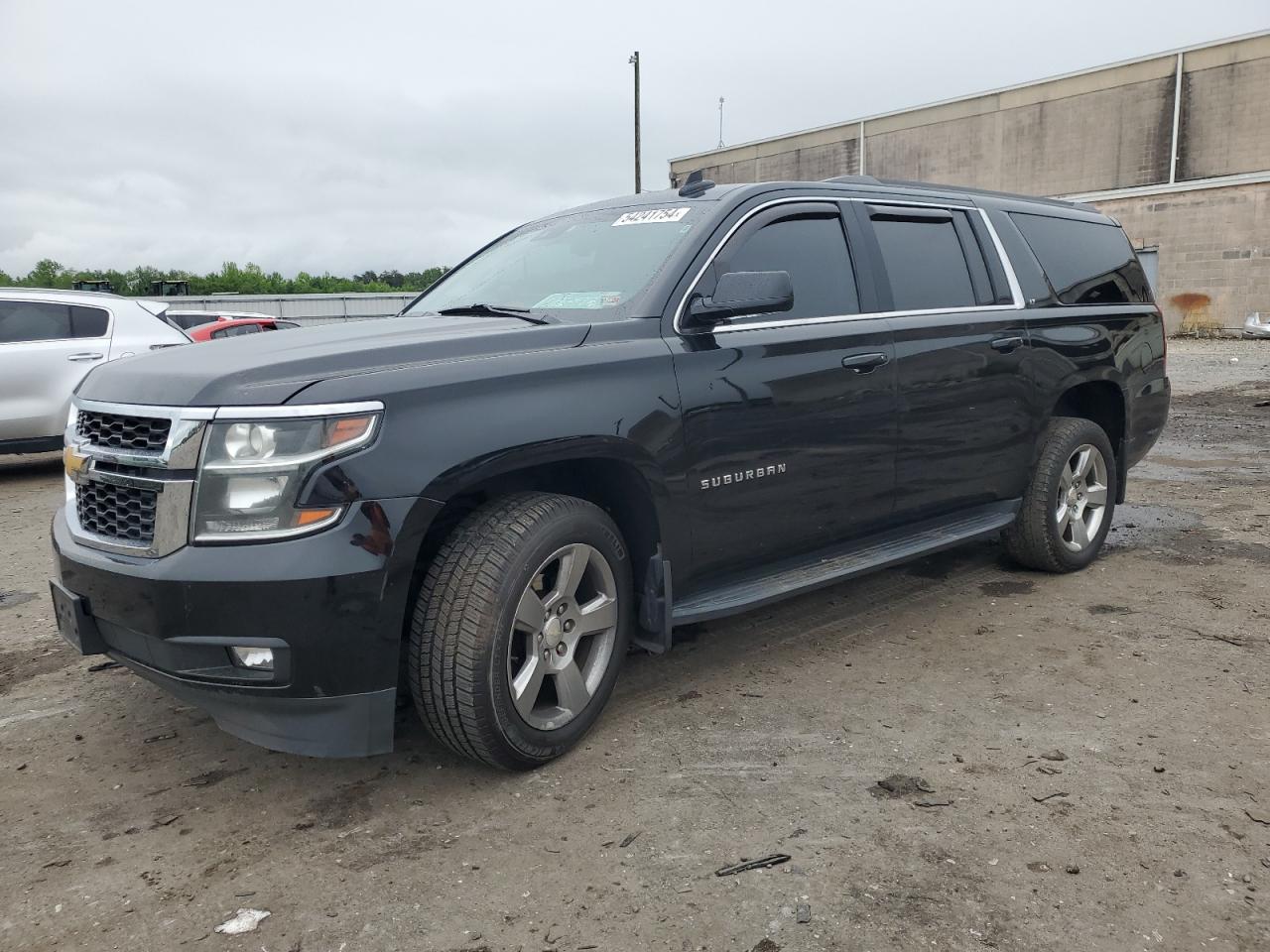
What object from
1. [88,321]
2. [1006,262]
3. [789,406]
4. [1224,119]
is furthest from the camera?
[1224,119]

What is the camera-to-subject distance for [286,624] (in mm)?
2545

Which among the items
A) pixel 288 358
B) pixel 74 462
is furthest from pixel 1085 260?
pixel 74 462

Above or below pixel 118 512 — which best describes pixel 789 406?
above

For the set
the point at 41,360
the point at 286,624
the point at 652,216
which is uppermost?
the point at 652,216

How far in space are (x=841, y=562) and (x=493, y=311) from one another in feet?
5.50

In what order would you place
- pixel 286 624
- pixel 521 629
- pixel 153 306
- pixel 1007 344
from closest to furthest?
pixel 286 624, pixel 521 629, pixel 1007 344, pixel 153 306

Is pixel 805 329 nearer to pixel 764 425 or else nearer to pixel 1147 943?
pixel 764 425

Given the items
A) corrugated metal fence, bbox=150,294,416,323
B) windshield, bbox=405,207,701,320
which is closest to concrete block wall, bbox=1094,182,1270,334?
corrugated metal fence, bbox=150,294,416,323

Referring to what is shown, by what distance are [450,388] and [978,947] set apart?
192cm

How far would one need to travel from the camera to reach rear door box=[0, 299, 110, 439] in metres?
8.22

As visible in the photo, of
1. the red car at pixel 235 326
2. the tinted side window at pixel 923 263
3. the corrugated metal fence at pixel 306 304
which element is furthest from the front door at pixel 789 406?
the corrugated metal fence at pixel 306 304

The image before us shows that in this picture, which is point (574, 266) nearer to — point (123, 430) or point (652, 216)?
point (652, 216)

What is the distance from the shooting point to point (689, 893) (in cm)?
240

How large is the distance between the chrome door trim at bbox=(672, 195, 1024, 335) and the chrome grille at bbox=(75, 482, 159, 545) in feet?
5.68
